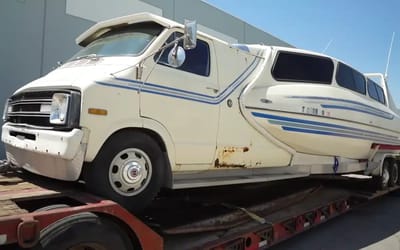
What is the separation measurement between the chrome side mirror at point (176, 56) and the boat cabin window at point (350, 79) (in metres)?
3.63

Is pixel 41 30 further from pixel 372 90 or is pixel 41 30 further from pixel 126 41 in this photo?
pixel 372 90

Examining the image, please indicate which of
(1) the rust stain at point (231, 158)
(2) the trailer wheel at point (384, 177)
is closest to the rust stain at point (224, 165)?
(1) the rust stain at point (231, 158)

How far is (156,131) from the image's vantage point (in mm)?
4090

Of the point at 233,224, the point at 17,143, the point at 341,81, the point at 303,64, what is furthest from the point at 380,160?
the point at 17,143

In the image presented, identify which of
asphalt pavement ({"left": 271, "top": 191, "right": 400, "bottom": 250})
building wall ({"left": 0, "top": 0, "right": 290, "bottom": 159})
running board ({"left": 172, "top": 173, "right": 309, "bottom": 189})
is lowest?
asphalt pavement ({"left": 271, "top": 191, "right": 400, "bottom": 250})

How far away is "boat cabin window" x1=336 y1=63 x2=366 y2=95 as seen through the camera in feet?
22.8

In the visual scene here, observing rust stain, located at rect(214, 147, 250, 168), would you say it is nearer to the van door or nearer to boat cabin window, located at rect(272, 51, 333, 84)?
the van door

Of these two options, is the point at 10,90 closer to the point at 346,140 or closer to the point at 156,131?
the point at 156,131

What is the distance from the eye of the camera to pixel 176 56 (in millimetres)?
4148

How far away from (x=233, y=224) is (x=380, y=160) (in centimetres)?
480

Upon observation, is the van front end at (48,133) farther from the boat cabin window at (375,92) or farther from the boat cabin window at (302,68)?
the boat cabin window at (375,92)

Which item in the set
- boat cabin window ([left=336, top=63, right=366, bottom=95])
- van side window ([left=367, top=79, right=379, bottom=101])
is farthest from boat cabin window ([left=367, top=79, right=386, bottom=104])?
boat cabin window ([left=336, top=63, right=366, bottom=95])

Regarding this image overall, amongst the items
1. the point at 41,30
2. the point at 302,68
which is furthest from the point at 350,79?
the point at 41,30

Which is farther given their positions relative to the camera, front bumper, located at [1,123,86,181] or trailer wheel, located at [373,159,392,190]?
trailer wheel, located at [373,159,392,190]
